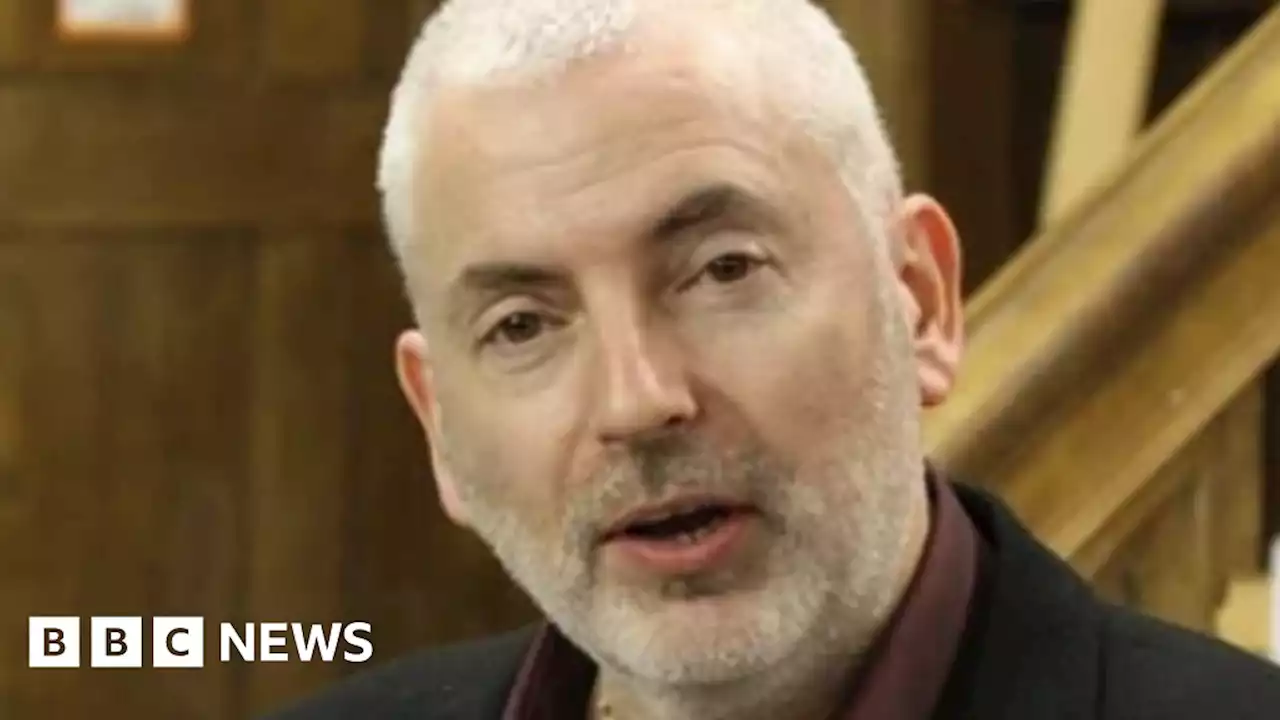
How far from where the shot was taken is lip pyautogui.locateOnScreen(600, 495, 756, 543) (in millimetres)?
891

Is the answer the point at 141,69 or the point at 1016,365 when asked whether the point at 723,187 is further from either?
the point at 141,69

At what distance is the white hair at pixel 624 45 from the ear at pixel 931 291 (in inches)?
1.3

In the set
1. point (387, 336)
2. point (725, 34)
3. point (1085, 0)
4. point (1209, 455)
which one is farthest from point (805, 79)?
point (387, 336)

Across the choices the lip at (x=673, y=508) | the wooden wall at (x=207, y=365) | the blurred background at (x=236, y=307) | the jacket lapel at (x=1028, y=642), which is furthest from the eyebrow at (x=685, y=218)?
the wooden wall at (x=207, y=365)

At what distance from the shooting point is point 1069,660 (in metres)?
0.95

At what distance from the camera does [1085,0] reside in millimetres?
1994

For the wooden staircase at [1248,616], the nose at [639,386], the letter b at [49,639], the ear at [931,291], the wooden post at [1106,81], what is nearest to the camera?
the nose at [639,386]

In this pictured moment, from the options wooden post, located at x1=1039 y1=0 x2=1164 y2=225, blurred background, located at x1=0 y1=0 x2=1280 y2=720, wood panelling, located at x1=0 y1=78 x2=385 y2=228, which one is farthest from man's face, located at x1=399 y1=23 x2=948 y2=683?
wood panelling, located at x1=0 y1=78 x2=385 y2=228

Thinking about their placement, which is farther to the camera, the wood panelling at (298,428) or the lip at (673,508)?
the wood panelling at (298,428)

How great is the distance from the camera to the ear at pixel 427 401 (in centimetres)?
103

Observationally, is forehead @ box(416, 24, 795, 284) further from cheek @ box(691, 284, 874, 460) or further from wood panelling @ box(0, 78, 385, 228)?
wood panelling @ box(0, 78, 385, 228)

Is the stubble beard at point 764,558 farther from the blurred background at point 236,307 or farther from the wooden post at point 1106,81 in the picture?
the blurred background at point 236,307

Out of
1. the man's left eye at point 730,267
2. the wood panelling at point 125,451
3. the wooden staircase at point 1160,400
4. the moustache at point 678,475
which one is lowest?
the wood panelling at point 125,451

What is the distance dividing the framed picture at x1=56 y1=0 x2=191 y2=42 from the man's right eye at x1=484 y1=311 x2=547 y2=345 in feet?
5.04
